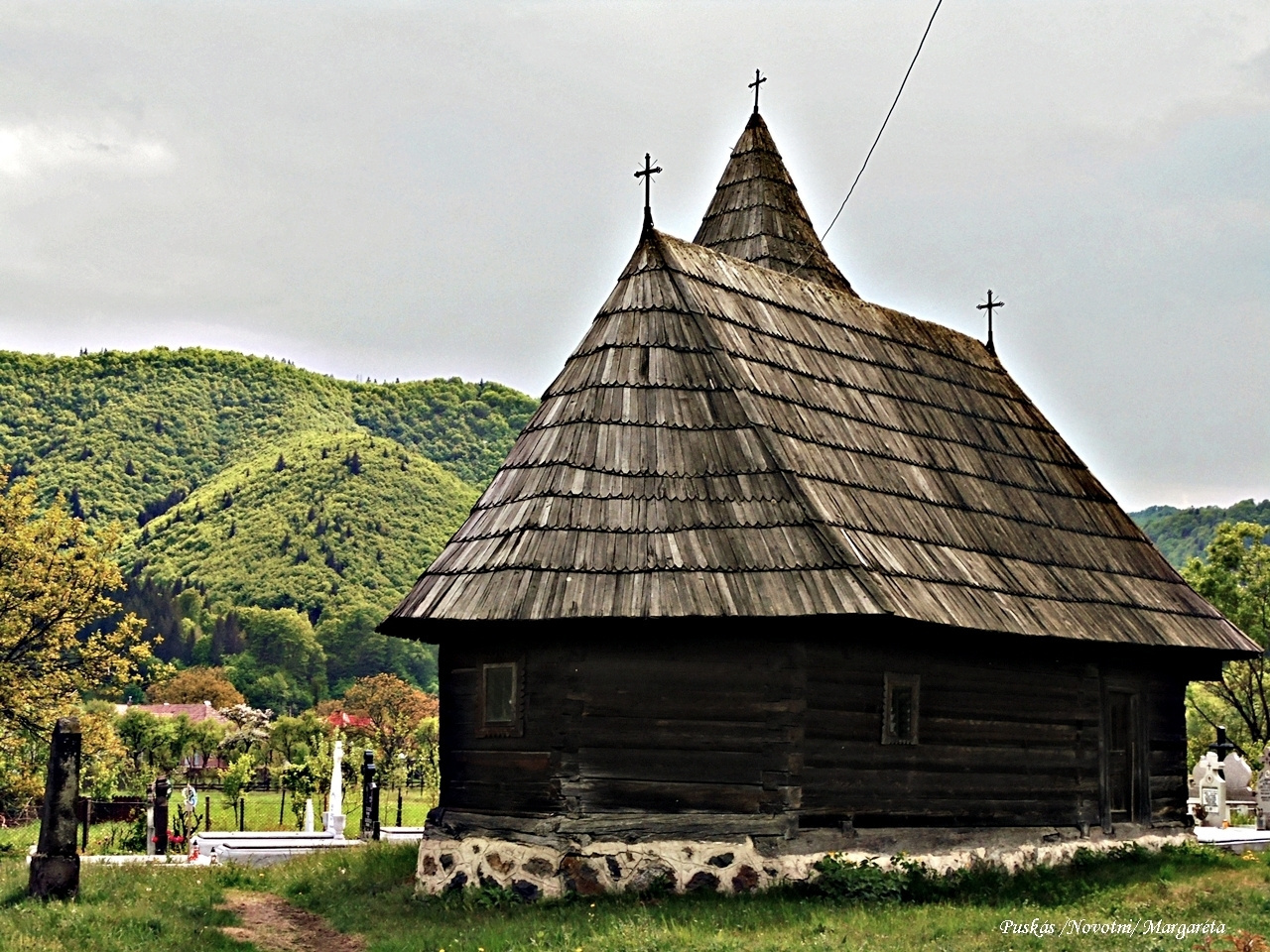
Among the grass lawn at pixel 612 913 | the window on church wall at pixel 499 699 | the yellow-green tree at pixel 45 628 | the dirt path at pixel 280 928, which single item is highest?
the yellow-green tree at pixel 45 628

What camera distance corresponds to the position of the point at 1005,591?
17.0 m

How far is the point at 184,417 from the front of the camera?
136 meters

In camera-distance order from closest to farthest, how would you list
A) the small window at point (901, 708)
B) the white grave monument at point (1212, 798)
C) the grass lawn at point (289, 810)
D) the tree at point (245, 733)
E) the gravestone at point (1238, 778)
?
the small window at point (901, 708) → the white grave monument at point (1212, 798) → the gravestone at point (1238, 778) → the grass lawn at point (289, 810) → the tree at point (245, 733)

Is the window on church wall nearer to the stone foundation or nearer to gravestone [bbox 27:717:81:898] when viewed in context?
the stone foundation

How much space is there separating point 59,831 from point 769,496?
7125 mm

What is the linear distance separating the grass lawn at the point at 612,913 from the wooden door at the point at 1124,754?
2.29 m

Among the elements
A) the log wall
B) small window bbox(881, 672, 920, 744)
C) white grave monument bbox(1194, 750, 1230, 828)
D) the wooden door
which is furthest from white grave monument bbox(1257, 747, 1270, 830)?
small window bbox(881, 672, 920, 744)

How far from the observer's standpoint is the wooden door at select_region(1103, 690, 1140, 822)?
19516 millimetres

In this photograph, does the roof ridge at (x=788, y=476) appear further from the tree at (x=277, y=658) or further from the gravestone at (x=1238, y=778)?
the tree at (x=277, y=658)

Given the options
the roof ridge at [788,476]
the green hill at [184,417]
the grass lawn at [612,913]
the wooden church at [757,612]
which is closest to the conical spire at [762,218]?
the wooden church at [757,612]

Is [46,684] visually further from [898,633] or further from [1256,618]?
[1256,618]

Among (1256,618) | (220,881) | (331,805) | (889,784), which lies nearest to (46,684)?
(331,805)

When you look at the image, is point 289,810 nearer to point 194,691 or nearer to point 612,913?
point 612,913

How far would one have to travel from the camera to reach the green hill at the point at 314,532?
105125mm
